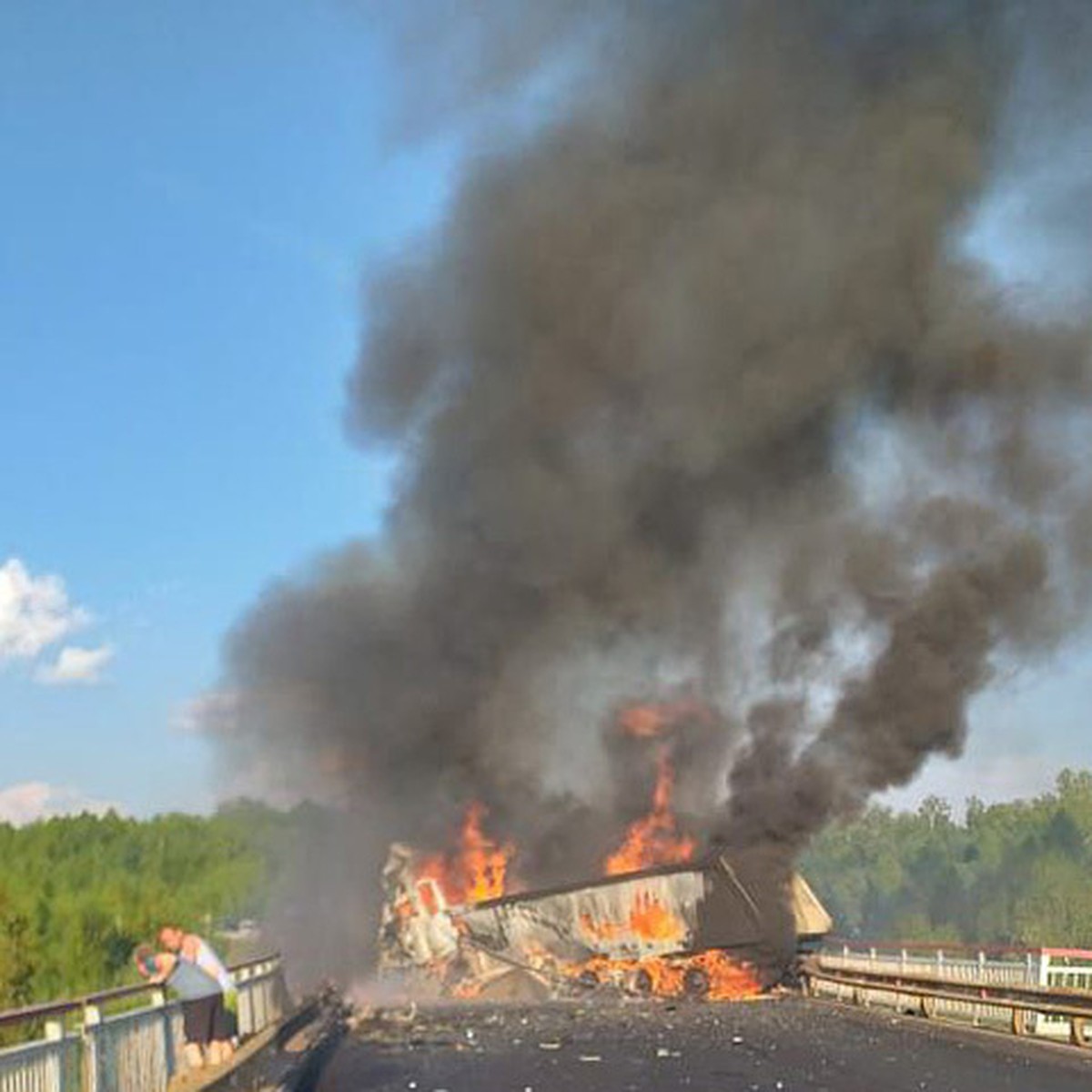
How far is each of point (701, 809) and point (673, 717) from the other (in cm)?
355

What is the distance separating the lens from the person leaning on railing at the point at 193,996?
15227 mm

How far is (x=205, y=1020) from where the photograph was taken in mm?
16047

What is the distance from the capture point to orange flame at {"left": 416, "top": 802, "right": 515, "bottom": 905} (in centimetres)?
3953

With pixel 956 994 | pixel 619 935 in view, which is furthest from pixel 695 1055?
pixel 619 935

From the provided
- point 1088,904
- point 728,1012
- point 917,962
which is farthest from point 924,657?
point 1088,904

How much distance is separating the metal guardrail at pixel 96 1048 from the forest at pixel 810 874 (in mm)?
28334

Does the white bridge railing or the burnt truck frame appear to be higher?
the burnt truck frame

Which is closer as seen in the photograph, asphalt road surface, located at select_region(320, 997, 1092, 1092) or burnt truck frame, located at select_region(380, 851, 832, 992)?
asphalt road surface, located at select_region(320, 997, 1092, 1092)

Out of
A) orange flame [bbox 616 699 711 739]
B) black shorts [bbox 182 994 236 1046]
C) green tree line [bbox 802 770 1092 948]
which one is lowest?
green tree line [bbox 802 770 1092 948]

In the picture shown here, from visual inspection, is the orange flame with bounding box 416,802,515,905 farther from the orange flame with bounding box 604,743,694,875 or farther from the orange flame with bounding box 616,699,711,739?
the orange flame with bounding box 616,699,711,739

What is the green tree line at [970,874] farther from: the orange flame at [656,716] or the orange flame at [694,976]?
the orange flame at [694,976]

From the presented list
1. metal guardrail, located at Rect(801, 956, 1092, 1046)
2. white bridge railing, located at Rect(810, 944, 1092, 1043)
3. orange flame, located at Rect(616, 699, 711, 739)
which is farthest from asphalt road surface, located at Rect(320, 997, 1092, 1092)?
orange flame, located at Rect(616, 699, 711, 739)

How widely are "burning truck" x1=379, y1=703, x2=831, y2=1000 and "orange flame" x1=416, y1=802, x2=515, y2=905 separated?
1.82 meters

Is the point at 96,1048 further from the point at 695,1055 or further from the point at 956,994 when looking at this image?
the point at 956,994
